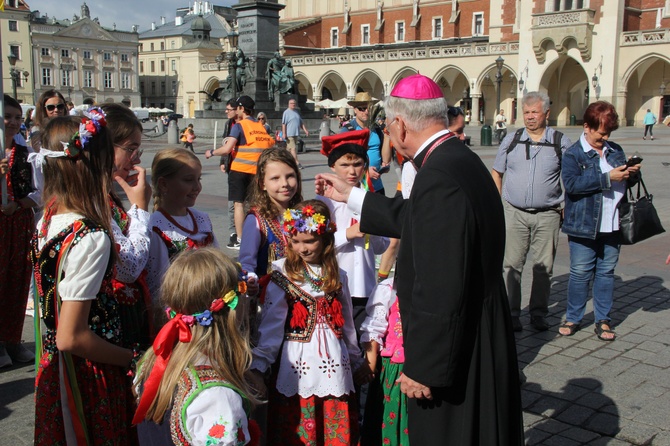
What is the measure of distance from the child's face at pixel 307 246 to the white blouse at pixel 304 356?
16 cm

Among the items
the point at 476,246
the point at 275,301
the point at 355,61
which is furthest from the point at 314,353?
the point at 355,61

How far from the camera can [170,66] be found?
101 metres

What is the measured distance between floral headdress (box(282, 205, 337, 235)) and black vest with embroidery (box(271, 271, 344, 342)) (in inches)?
10.5

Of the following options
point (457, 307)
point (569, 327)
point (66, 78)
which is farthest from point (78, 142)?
point (66, 78)

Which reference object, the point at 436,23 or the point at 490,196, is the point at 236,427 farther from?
the point at 436,23

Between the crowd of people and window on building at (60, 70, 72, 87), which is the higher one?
window on building at (60, 70, 72, 87)

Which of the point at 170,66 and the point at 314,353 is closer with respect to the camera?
the point at 314,353

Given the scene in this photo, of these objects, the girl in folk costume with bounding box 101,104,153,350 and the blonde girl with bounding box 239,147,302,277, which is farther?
the blonde girl with bounding box 239,147,302,277

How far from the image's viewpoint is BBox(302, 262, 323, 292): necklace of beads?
11.1 feet

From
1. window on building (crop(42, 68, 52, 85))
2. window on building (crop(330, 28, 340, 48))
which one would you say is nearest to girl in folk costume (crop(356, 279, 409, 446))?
window on building (crop(330, 28, 340, 48))

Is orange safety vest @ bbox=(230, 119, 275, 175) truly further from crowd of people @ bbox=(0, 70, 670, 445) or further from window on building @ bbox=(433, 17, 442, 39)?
window on building @ bbox=(433, 17, 442, 39)

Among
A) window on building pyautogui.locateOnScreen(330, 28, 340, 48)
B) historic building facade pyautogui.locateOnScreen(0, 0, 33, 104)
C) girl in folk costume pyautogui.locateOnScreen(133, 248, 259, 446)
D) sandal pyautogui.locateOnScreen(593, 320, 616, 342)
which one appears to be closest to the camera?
girl in folk costume pyautogui.locateOnScreen(133, 248, 259, 446)

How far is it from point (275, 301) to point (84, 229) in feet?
3.73

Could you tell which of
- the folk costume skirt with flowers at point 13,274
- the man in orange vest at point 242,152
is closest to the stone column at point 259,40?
the man in orange vest at point 242,152
